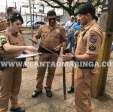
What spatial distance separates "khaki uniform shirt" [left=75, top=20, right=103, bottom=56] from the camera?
4.39 m

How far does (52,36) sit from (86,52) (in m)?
2.13

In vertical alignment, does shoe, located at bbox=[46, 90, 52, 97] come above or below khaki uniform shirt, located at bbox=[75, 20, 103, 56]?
below

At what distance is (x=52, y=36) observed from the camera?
648 centimetres

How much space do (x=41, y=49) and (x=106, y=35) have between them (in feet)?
4.42

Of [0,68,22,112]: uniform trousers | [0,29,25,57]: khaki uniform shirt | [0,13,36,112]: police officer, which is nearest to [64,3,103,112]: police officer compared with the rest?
[0,13,36,112]: police officer

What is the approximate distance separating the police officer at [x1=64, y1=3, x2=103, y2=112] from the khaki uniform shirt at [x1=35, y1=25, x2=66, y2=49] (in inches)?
71.6

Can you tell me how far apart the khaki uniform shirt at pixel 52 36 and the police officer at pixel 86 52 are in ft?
5.97

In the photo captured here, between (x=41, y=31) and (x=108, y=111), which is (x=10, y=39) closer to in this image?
(x=41, y=31)

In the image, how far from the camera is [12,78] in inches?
205

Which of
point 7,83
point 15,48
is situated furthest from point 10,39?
point 7,83

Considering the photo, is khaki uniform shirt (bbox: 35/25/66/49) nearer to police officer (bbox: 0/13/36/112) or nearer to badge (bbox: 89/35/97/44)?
police officer (bbox: 0/13/36/112)

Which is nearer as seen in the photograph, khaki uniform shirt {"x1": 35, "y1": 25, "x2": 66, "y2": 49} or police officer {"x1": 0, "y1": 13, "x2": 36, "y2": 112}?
police officer {"x1": 0, "y1": 13, "x2": 36, "y2": 112}

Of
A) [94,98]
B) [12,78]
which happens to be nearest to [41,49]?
[12,78]

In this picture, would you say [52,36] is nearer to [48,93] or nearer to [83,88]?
[48,93]
